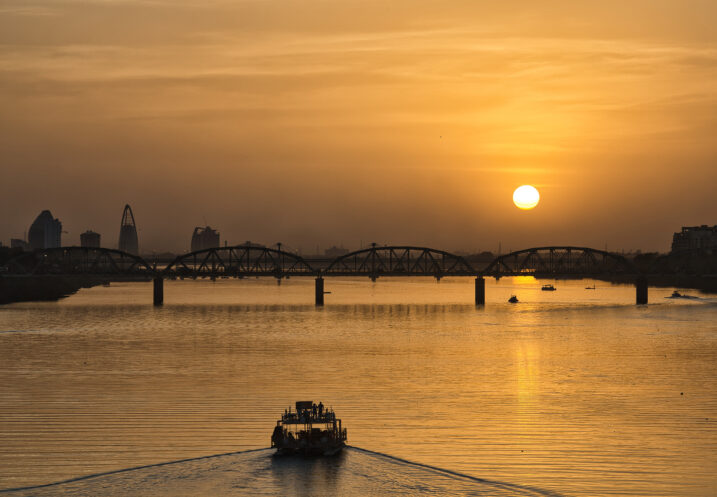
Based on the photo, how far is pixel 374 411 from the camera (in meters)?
61.7

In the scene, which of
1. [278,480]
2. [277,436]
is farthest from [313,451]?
[278,480]

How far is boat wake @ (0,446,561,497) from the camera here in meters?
41.9

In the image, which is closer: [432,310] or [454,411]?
[454,411]

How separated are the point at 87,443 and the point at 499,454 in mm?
20539

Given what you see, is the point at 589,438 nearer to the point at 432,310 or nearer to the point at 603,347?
the point at 603,347

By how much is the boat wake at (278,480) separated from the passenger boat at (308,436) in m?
0.66

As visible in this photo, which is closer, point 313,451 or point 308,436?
point 313,451

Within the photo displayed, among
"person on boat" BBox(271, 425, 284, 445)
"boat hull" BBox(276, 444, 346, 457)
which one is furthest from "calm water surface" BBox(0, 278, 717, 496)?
"person on boat" BBox(271, 425, 284, 445)

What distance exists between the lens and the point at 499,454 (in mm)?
48281

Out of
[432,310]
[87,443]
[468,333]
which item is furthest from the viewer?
[432,310]

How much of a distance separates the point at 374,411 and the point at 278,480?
17874mm

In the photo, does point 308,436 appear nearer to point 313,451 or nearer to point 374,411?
point 313,451

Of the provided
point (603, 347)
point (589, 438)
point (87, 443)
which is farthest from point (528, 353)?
point (87, 443)

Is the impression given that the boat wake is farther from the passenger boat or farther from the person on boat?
the person on boat
